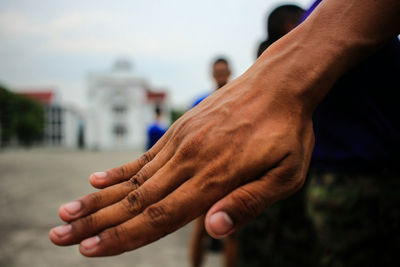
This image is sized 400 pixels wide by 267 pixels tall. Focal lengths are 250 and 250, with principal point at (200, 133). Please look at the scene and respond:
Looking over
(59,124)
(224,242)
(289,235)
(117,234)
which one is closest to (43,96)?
(59,124)

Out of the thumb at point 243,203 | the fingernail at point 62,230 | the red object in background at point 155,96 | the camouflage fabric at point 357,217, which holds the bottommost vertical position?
the red object in background at point 155,96

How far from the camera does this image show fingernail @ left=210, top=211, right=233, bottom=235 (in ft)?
1.89

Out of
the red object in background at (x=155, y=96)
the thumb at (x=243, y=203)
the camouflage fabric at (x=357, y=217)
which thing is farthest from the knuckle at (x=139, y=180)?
the red object in background at (x=155, y=96)

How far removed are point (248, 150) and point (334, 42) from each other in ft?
1.21

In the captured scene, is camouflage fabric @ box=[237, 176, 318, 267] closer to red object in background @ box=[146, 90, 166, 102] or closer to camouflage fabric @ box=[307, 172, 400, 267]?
camouflage fabric @ box=[307, 172, 400, 267]

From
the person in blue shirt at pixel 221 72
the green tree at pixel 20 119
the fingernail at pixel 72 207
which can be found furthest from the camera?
the green tree at pixel 20 119

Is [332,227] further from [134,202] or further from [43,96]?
[43,96]

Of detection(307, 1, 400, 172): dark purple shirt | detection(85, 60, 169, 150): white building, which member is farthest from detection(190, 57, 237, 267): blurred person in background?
detection(85, 60, 169, 150): white building

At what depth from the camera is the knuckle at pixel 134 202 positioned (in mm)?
674

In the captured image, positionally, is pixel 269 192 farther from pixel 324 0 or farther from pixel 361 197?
pixel 361 197

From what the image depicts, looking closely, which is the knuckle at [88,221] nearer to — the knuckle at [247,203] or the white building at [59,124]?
the knuckle at [247,203]

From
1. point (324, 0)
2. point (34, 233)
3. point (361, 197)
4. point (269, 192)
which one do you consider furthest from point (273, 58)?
point (34, 233)

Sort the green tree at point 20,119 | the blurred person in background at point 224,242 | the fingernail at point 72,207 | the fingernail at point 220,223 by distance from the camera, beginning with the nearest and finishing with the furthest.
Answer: the fingernail at point 220,223, the fingernail at point 72,207, the blurred person in background at point 224,242, the green tree at point 20,119

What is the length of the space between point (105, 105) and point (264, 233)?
35.8 meters
